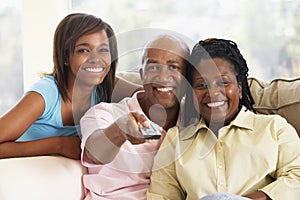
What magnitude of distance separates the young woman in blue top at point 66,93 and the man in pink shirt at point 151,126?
0.12 m

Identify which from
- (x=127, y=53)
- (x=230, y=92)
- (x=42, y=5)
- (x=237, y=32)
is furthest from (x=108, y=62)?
(x=42, y=5)

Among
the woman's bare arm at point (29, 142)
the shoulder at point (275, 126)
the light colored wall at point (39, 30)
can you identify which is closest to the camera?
the shoulder at point (275, 126)

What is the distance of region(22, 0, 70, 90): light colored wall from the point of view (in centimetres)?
283

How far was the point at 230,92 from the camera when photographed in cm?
156

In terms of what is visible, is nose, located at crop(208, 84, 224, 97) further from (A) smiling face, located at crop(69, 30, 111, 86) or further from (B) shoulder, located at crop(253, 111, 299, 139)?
(A) smiling face, located at crop(69, 30, 111, 86)

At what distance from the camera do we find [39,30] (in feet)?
9.34

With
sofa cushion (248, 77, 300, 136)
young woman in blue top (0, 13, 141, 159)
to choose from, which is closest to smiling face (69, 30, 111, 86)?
young woman in blue top (0, 13, 141, 159)

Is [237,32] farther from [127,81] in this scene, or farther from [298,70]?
[127,81]

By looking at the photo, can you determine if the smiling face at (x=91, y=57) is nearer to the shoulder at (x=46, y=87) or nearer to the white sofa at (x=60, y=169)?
the shoulder at (x=46, y=87)

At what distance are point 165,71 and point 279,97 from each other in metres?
0.42

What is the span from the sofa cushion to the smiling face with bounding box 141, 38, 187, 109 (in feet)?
1.03

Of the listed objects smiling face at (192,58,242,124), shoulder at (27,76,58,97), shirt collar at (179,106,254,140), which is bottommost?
shirt collar at (179,106,254,140)

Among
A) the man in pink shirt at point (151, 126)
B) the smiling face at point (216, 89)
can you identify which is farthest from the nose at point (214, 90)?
the man in pink shirt at point (151, 126)

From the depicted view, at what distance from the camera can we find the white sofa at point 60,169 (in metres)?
1.46
